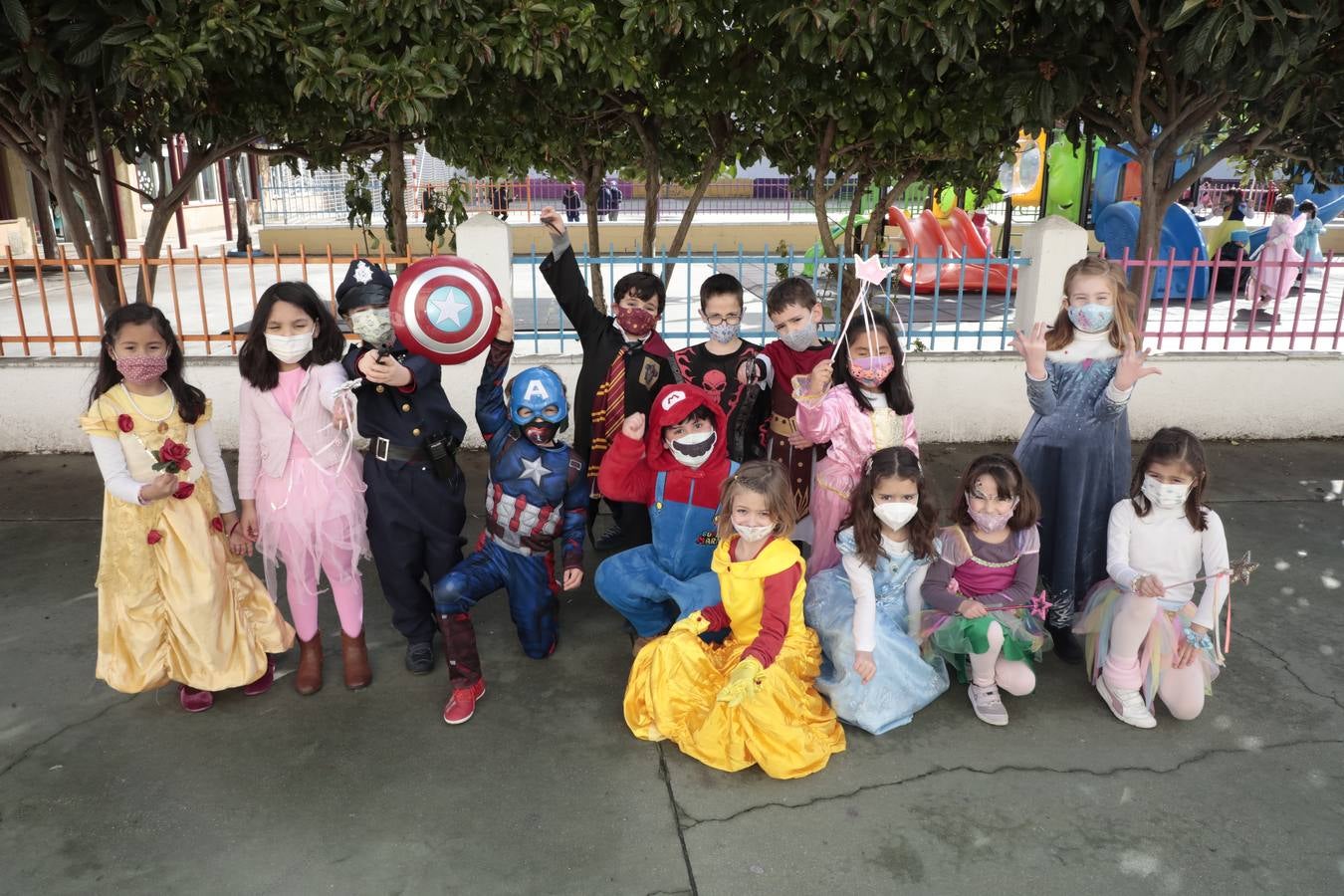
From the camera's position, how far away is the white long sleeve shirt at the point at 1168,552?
3424 mm

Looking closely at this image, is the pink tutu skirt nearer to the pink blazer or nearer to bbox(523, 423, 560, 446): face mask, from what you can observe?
the pink blazer

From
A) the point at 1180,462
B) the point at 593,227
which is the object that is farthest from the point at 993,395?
the point at 1180,462

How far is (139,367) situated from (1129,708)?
3.50 metres

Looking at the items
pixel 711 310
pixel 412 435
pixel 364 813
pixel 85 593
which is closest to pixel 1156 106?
pixel 711 310

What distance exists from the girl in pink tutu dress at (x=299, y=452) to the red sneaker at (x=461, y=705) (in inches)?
21.8

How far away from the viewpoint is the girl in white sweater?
11.2 feet

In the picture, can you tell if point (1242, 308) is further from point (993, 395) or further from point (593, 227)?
point (593, 227)

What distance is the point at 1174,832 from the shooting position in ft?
9.53

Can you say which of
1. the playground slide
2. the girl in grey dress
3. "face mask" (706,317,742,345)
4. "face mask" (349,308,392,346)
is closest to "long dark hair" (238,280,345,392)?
"face mask" (349,308,392,346)

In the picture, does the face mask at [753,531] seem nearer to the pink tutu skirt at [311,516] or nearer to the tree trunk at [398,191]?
the pink tutu skirt at [311,516]

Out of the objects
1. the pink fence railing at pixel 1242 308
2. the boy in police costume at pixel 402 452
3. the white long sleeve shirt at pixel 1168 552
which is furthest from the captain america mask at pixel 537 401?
the pink fence railing at pixel 1242 308

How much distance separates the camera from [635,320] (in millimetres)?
4117

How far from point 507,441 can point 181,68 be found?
2492 millimetres

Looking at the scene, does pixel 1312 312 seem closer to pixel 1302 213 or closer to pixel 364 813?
pixel 1302 213
